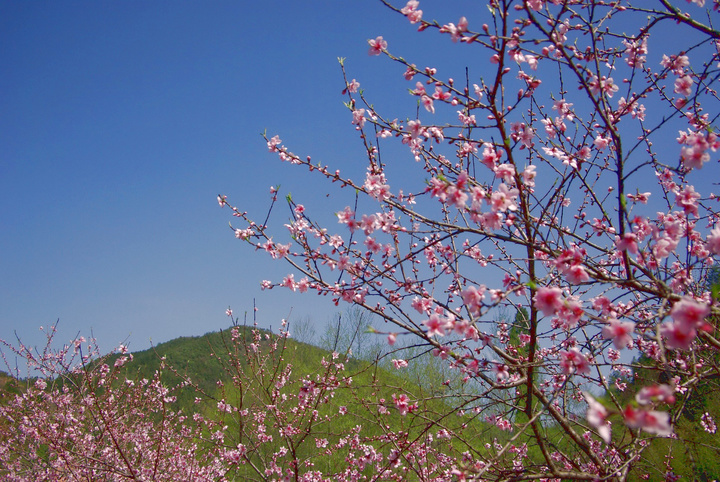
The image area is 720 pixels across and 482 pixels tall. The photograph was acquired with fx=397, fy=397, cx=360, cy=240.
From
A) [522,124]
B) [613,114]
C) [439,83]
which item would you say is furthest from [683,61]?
[439,83]

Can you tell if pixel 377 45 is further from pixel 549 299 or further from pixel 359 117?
pixel 549 299

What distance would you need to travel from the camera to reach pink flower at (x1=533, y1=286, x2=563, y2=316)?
1.58 metres

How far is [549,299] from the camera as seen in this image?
1.61 m

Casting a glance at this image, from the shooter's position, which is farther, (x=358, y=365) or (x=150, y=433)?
(x=358, y=365)

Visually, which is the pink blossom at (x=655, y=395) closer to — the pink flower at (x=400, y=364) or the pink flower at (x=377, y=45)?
the pink flower at (x=377, y=45)

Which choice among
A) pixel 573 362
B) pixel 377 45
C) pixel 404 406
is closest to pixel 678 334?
pixel 573 362

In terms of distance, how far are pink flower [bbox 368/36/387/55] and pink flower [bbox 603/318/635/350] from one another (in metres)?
1.87

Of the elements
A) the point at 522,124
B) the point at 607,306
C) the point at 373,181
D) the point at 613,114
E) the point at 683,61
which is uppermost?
the point at 683,61

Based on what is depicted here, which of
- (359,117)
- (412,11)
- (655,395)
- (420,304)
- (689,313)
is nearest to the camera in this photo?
(655,395)

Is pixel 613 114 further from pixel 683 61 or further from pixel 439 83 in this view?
pixel 439 83

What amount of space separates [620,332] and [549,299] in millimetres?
261

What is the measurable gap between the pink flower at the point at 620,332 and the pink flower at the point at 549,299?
18 cm

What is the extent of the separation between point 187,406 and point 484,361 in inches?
613

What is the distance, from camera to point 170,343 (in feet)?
82.1
